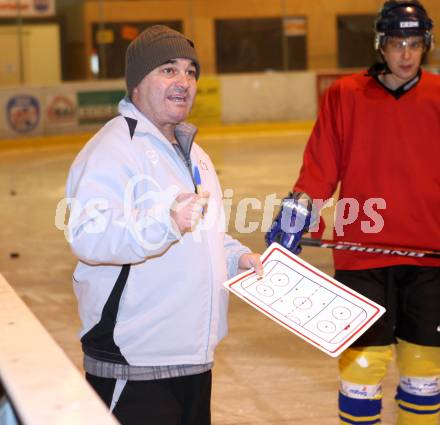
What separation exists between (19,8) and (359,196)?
11.6 metres

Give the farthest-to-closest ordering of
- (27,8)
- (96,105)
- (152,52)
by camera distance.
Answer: (27,8) → (96,105) → (152,52)

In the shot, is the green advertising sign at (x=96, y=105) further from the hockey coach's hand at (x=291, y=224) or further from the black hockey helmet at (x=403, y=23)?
the hockey coach's hand at (x=291, y=224)

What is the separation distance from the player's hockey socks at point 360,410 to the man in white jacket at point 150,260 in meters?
0.73

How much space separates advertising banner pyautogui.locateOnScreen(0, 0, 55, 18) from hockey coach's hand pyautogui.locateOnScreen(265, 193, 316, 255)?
11.5 meters

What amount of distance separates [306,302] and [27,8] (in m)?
12.4

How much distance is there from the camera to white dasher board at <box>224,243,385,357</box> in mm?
2184

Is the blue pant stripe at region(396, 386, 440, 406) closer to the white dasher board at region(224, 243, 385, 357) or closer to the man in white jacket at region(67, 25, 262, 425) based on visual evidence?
the white dasher board at region(224, 243, 385, 357)

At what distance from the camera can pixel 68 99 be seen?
12.9 meters

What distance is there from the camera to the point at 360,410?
9.33ft

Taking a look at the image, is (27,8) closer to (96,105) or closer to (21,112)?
(96,105)

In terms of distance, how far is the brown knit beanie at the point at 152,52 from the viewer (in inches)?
85.3

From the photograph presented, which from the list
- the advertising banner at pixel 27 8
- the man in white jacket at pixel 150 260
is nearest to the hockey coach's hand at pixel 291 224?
the man in white jacket at pixel 150 260

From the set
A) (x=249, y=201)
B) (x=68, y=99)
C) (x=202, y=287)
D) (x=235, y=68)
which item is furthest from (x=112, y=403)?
(x=235, y=68)

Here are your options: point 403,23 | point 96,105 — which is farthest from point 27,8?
point 403,23
